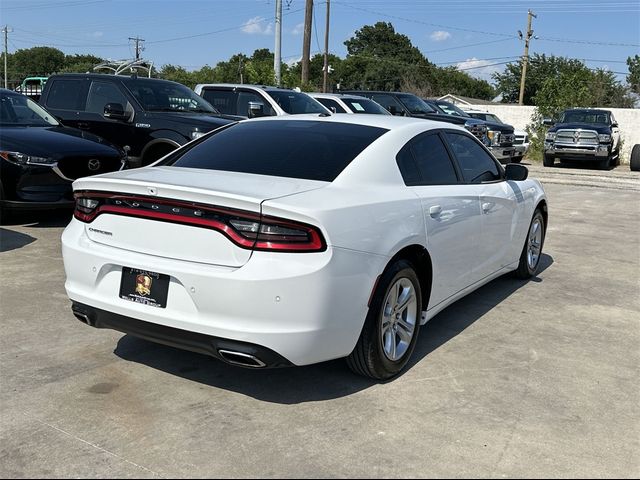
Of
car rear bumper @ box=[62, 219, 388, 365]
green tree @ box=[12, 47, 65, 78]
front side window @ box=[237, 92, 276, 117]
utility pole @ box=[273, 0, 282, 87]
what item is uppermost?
green tree @ box=[12, 47, 65, 78]

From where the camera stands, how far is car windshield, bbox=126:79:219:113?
10031mm

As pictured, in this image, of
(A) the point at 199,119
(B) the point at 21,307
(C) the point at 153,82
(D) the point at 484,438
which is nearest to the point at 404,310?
(D) the point at 484,438

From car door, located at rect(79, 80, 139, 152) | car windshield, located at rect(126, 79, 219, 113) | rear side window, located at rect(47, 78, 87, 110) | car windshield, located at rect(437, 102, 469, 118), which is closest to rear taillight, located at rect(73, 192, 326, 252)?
car door, located at rect(79, 80, 139, 152)

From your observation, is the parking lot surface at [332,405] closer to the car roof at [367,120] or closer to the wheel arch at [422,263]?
the wheel arch at [422,263]

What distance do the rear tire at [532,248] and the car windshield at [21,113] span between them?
21.3ft

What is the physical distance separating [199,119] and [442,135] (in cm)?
538

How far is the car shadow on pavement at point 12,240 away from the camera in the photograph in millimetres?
6963

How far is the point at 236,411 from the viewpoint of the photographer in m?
3.51

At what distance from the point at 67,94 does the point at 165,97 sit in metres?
1.68

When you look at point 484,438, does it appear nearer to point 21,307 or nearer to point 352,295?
point 352,295

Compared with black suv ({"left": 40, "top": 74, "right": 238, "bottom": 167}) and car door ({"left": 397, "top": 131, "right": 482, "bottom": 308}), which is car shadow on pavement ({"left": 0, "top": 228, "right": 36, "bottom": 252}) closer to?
black suv ({"left": 40, "top": 74, "right": 238, "bottom": 167})

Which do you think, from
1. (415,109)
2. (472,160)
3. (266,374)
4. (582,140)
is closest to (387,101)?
(415,109)

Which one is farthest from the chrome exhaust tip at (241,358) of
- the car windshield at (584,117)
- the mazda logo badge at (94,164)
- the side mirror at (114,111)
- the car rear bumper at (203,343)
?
the car windshield at (584,117)

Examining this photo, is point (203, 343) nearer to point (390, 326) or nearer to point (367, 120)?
point (390, 326)
